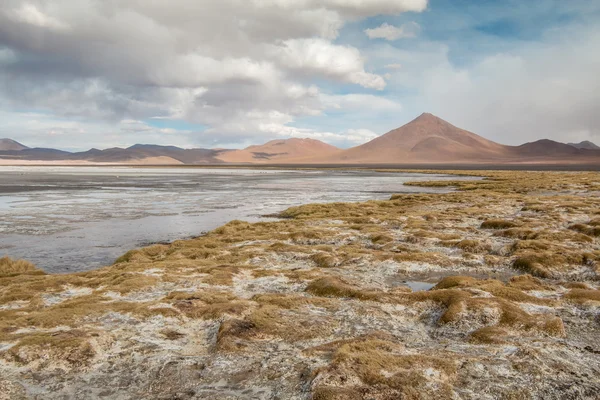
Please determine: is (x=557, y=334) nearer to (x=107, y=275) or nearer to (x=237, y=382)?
(x=237, y=382)

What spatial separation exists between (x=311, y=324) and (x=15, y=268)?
14686mm

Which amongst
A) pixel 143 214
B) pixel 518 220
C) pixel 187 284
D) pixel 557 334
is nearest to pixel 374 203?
pixel 518 220

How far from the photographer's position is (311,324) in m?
11.7

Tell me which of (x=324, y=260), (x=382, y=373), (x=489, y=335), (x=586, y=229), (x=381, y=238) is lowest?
(x=324, y=260)

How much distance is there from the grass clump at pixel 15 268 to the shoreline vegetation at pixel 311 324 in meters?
0.08

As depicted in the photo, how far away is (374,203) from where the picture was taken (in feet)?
148

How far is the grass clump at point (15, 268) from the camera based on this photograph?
18.3 meters

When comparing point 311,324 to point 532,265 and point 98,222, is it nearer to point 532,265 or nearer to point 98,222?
point 532,265

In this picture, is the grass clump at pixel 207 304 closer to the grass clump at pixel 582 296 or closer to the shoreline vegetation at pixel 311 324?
the shoreline vegetation at pixel 311 324

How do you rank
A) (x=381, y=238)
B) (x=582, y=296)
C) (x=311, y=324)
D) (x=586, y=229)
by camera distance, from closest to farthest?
(x=311, y=324) → (x=582, y=296) → (x=381, y=238) → (x=586, y=229)

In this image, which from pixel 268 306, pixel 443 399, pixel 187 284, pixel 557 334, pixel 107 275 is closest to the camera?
pixel 443 399

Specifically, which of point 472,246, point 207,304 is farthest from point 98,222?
point 472,246

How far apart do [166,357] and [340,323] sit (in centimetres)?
461

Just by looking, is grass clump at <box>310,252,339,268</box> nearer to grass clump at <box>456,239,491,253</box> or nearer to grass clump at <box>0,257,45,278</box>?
grass clump at <box>456,239,491,253</box>
